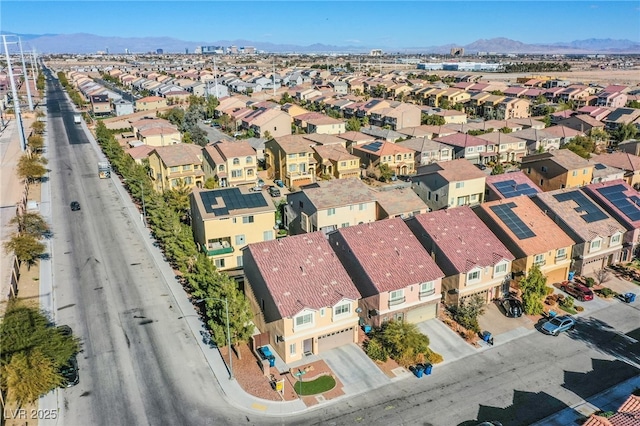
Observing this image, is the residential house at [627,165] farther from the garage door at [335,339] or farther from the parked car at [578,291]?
the garage door at [335,339]

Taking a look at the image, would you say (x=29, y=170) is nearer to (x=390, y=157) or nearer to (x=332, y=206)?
(x=332, y=206)

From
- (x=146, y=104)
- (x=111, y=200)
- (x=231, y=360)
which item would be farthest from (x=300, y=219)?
(x=146, y=104)

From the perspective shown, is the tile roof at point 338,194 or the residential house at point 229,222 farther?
the tile roof at point 338,194

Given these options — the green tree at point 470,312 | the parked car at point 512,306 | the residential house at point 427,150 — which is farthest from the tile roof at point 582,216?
the residential house at point 427,150

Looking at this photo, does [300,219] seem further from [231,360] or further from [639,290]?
[639,290]

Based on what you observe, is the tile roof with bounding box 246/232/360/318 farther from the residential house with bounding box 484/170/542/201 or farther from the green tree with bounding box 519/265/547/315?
Answer: the residential house with bounding box 484/170/542/201
